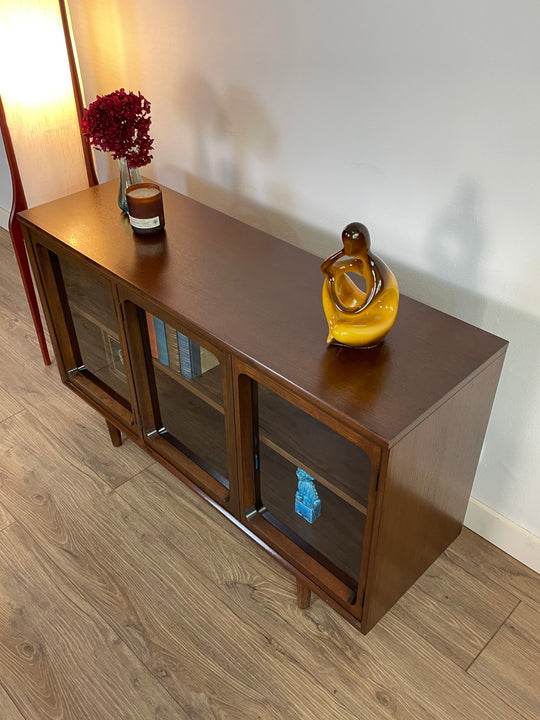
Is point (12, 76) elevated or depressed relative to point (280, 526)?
elevated

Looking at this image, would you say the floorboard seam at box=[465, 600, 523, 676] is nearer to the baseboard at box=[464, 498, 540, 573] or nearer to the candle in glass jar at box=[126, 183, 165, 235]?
the baseboard at box=[464, 498, 540, 573]

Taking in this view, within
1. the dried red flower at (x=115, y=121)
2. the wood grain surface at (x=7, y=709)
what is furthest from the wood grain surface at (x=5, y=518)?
the dried red flower at (x=115, y=121)

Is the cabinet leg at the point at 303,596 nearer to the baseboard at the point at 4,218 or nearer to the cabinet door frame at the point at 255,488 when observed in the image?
the cabinet door frame at the point at 255,488

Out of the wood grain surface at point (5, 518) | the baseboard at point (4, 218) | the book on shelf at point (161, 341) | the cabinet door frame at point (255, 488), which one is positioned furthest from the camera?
the baseboard at point (4, 218)

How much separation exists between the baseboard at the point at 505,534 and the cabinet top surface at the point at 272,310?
0.61 meters

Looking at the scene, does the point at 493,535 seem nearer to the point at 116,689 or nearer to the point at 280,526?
the point at 280,526

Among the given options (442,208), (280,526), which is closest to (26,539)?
(280,526)

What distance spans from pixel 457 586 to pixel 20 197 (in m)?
1.67

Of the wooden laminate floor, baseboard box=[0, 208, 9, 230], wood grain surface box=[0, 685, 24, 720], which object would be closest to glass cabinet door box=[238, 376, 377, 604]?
the wooden laminate floor

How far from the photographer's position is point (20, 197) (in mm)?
2035

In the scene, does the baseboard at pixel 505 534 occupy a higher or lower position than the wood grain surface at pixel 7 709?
higher

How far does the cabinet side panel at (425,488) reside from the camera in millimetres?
1150

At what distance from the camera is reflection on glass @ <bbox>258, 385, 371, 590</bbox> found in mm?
1282

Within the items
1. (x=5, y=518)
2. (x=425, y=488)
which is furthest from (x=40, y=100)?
(x=425, y=488)
